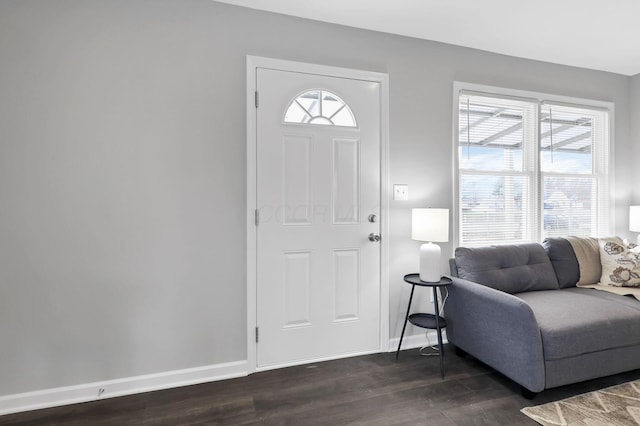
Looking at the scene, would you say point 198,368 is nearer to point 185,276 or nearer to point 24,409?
point 185,276

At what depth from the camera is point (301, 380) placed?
2.21 m

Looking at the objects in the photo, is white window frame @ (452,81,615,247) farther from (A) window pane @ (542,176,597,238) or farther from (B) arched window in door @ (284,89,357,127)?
(B) arched window in door @ (284,89,357,127)

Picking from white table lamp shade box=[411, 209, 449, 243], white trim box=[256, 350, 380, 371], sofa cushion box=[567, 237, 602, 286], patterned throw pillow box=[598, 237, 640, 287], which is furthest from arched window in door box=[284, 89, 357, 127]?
patterned throw pillow box=[598, 237, 640, 287]

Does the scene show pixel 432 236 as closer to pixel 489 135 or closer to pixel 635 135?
pixel 489 135

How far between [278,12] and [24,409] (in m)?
2.91

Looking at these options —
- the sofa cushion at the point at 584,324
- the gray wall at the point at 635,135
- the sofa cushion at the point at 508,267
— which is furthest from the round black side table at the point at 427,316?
the gray wall at the point at 635,135

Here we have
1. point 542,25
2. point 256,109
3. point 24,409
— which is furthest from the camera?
point 542,25

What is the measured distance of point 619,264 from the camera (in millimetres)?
2717

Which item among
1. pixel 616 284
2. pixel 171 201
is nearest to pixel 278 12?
pixel 171 201

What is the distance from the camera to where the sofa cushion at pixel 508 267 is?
2.53m

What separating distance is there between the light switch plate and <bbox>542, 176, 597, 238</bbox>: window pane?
4.88 feet

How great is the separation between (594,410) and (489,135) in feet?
6.96

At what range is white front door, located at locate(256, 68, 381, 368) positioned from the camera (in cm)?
235

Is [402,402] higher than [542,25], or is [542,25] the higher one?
[542,25]
